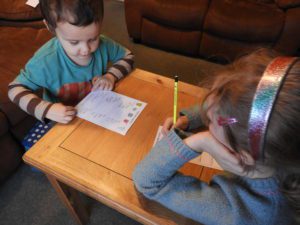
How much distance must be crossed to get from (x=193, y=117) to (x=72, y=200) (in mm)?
626

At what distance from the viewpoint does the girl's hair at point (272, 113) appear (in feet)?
1.31

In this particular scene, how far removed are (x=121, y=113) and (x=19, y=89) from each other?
15.3 inches

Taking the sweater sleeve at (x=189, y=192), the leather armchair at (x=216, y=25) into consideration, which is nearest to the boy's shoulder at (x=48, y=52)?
the sweater sleeve at (x=189, y=192)

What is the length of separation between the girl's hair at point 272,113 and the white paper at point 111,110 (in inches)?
16.9

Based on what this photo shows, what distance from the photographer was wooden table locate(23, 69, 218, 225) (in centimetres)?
67

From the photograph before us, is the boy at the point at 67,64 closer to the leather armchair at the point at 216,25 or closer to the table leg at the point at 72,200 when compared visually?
the table leg at the point at 72,200

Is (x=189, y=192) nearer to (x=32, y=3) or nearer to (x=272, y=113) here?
(x=272, y=113)

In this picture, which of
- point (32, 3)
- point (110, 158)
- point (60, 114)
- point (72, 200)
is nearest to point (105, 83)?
point (60, 114)

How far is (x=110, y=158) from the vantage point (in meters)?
0.76

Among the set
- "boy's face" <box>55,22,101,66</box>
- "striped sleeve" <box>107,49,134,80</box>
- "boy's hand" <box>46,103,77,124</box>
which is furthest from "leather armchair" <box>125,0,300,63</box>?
"boy's hand" <box>46,103,77,124</box>

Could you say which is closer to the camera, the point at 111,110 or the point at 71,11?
the point at 71,11

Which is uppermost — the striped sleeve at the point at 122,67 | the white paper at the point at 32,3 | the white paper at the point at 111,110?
the white paper at the point at 32,3

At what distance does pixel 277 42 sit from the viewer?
74.4 inches

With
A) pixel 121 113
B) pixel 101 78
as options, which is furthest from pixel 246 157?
pixel 101 78
